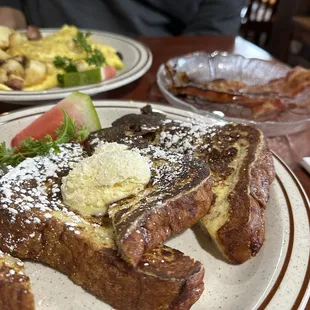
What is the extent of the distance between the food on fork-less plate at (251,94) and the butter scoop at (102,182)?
1.19m

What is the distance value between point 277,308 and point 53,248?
0.73 metres

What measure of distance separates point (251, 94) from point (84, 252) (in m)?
1.72

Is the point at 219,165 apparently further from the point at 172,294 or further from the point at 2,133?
the point at 2,133

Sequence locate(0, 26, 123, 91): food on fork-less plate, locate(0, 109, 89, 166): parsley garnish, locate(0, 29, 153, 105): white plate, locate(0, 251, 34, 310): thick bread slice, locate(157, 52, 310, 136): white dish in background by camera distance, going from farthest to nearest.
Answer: locate(157, 52, 310, 136): white dish in background, locate(0, 26, 123, 91): food on fork-less plate, locate(0, 29, 153, 105): white plate, locate(0, 109, 89, 166): parsley garnish, locate(0, 251, 34, 310): thick bread slice

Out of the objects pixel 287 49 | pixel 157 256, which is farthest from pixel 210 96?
pixel 287 49

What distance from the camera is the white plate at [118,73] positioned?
2481mm

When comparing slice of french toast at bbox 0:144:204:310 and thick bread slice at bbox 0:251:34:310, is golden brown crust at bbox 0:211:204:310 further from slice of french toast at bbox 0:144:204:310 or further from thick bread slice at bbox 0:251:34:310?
thick bread slice at bbox 0:251:34:310

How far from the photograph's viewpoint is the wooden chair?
7812mm

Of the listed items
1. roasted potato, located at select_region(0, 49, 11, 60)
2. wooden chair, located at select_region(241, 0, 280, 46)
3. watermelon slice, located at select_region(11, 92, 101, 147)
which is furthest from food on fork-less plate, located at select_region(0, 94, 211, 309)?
wooden chair, located at select_region(241, 0, 280, 46)

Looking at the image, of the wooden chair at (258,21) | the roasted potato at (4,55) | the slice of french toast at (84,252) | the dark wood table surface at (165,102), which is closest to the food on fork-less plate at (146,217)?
the slice of french toast at (84,252)

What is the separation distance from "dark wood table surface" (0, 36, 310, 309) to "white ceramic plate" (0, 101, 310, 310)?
389 mm

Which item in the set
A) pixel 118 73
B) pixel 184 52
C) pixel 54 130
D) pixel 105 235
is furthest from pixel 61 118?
pixel 184 52

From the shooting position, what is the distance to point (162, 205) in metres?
1.36

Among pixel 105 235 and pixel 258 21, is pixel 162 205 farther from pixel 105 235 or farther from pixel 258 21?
pixel 258 21
